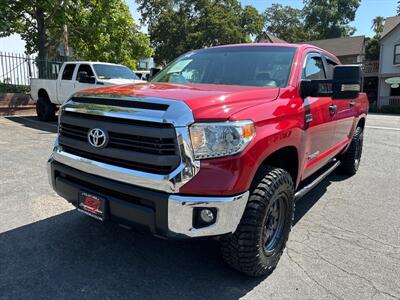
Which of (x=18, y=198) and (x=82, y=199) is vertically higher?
(x=82, y=199)

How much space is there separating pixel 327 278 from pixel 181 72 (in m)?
2.61

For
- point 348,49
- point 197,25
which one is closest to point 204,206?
point 197,25

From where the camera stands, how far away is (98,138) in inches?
120

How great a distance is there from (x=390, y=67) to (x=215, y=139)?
121 ft

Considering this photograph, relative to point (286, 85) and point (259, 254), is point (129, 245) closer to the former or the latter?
point (259, 254)

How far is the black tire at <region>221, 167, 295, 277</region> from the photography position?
2959 millimetres

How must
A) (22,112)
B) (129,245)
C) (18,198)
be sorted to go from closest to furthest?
(129,245) < (18,198) < (22,112)

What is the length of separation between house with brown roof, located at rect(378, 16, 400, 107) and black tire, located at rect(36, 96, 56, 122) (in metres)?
30.3

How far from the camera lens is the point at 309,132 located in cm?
393

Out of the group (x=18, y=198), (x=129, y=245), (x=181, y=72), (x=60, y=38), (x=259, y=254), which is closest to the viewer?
(x=259, y=254)

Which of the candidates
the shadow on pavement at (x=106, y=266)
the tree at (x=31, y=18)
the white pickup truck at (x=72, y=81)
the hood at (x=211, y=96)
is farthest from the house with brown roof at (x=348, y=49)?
the shadow on pavement at (x=106, y=266)

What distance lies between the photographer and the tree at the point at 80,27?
16062 mm

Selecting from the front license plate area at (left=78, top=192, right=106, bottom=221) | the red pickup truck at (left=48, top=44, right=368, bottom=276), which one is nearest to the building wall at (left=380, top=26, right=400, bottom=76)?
the red pickup truck at (left=48, top=44, right=368, bottom=276)

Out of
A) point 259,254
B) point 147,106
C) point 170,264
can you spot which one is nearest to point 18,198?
point 170,264
